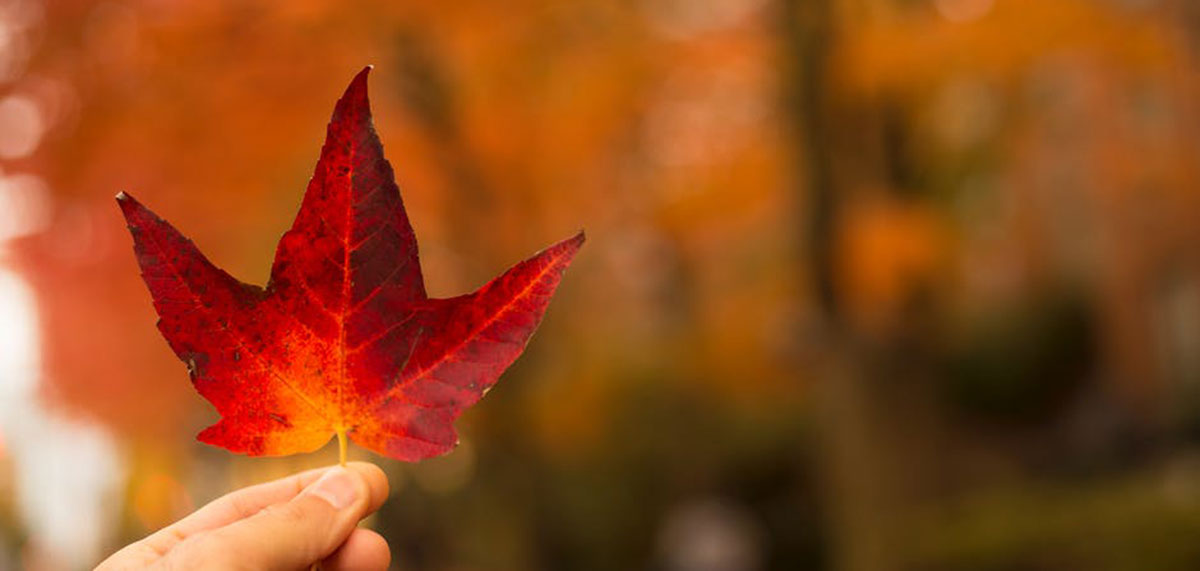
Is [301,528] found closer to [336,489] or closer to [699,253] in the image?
[336,489]

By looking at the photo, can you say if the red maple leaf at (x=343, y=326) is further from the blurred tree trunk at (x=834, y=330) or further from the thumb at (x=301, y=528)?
the blurred tree trunk at (x=834, y=330)

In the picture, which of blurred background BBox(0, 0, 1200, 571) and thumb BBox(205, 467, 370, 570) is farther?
blurred background BBox(0, 0, 1200, 571)

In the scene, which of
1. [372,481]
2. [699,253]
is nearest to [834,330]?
[372,481]

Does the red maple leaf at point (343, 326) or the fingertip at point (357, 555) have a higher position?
the red maple leaf at point (343, 326)

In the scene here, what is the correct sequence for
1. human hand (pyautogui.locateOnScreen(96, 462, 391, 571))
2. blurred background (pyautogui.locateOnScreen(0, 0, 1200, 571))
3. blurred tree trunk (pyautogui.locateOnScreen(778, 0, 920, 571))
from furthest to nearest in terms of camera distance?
blurred tree trunk (pyautogui.locateOnScreen(778, 0, 920, 571)) → blurred background (pyautogui.locateOnScreen(0, 0, 1200, 571)) → human hand (pyautogui.locateOnScreen(96, 462, 391, 571))

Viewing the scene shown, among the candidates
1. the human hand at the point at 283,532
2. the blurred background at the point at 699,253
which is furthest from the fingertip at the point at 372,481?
the blurred background at the point at 699,253

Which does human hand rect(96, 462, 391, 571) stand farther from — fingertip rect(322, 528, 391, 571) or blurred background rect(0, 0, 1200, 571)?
blurred background rect(0, 0, 1200, 571)

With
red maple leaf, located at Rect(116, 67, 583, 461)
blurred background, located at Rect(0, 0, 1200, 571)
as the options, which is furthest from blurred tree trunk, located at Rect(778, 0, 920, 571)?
red maple leaf, located at Rect(116, 67, 583, 461)
